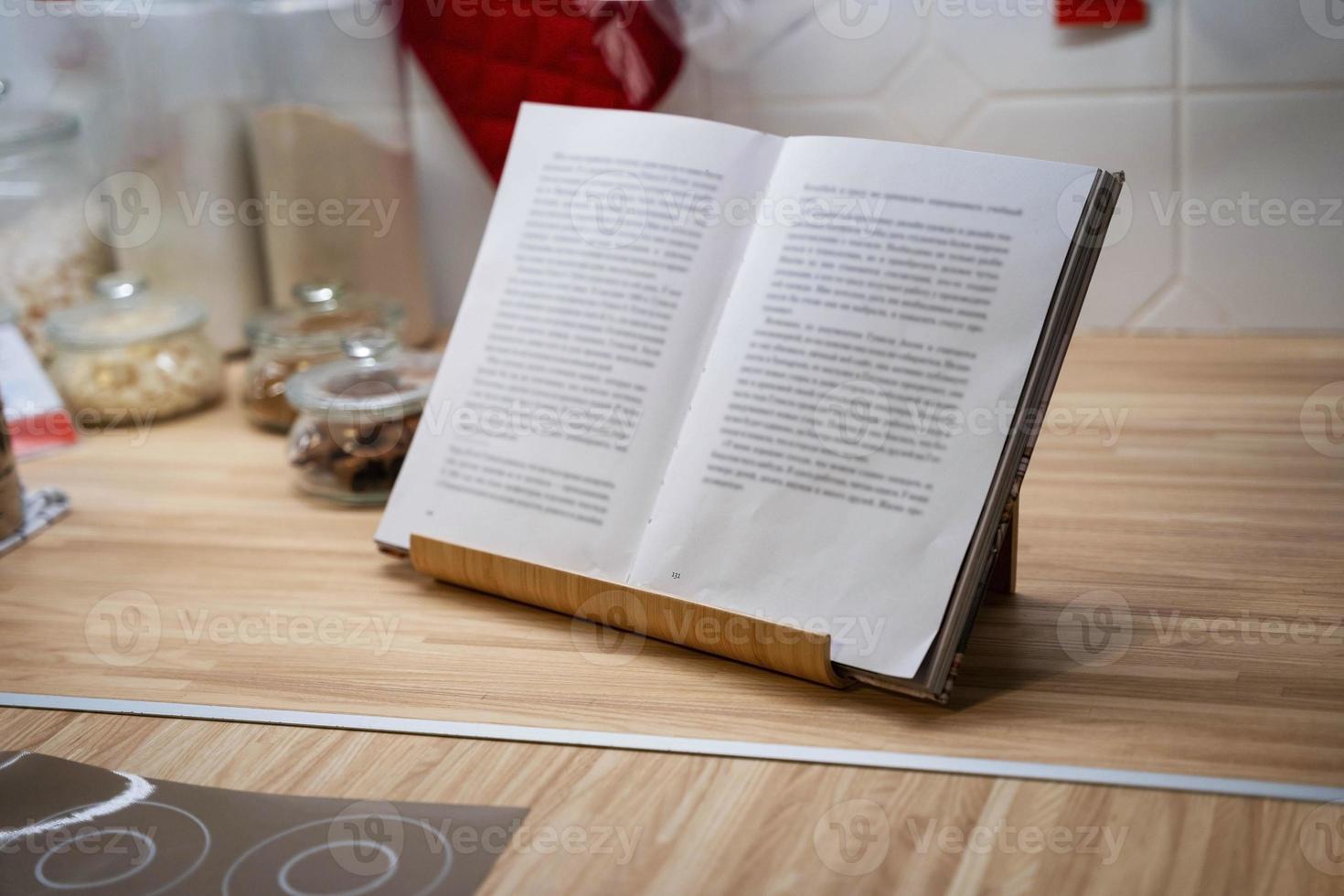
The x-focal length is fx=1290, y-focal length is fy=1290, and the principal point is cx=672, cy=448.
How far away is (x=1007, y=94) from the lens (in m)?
1.23

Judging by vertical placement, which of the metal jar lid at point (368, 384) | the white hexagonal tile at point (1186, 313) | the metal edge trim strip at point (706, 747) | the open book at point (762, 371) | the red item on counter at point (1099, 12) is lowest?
the white hexagonal tile at point (1186, 313)

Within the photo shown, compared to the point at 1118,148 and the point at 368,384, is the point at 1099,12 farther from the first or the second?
the point at 368,384

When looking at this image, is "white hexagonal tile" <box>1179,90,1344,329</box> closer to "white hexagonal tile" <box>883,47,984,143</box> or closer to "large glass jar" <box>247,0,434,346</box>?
"white hexagonal tile" <box>883,47,984,143</box>

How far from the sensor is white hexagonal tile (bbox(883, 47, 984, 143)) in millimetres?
1232

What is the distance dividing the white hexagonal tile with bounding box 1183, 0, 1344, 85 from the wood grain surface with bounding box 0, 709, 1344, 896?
0.79 meters

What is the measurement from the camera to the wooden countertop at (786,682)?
1.89 feet

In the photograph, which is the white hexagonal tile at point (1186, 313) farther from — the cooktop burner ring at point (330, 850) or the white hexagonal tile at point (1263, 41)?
the cooktop burner ring at point (330, 850)

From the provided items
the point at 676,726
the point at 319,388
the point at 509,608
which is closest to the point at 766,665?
the point at 676,726

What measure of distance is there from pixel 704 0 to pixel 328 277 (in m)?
0.47

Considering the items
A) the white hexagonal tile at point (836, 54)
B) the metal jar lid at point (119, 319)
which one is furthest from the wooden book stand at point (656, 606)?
the white hexagonal tile at point (836, 54)

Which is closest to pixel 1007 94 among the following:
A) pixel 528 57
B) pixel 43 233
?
pixel 528 57

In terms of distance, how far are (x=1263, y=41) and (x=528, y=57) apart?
26.6 inches

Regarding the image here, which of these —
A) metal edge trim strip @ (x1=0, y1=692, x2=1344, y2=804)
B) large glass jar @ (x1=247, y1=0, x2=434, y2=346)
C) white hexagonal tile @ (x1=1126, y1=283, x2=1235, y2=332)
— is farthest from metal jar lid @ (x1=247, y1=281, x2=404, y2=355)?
white hexagonal tile @ (x1=1126, y1=283, x2=1235, y2=332)

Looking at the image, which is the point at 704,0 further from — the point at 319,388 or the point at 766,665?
the point at 766,665
